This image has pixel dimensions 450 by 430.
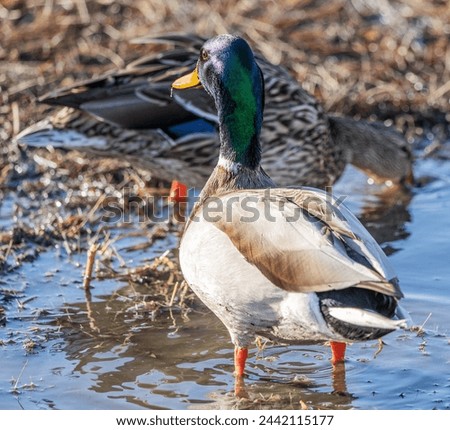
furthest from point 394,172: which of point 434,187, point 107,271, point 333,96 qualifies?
point 107,271

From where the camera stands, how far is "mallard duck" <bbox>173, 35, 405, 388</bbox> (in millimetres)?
3734

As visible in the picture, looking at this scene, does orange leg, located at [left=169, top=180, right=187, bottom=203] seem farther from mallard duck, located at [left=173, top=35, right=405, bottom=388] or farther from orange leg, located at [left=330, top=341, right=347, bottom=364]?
orange leg, located at [left=330, top=341, right=347, bottom=364]

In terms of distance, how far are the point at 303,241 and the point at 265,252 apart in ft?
0.55

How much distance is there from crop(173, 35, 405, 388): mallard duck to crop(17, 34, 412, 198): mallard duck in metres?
1.56

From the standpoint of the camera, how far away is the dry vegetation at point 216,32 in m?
7.05

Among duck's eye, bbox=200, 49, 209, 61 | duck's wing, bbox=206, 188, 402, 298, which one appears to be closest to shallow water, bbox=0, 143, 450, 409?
duck's wing, bbox=206, 188, 402, 298

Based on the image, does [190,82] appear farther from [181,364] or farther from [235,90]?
[181,364]

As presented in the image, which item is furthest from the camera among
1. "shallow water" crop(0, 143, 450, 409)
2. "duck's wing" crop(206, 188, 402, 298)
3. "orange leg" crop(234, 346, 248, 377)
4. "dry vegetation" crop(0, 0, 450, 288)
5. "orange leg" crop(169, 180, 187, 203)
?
"dry vegetation" crop(0, 0, 450, 288)

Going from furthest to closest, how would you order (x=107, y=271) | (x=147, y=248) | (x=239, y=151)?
(x=147, y=248), (x=107, y=271), (x=239, y=151)

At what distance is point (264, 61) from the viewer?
667 cm

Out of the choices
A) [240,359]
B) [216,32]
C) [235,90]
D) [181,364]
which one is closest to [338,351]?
[240,359]

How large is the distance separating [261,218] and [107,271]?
180cm

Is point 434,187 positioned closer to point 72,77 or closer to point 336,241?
point 72,77

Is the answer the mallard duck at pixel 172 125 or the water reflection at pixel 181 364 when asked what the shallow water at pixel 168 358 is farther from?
the mallard duck at pixel 172 125
